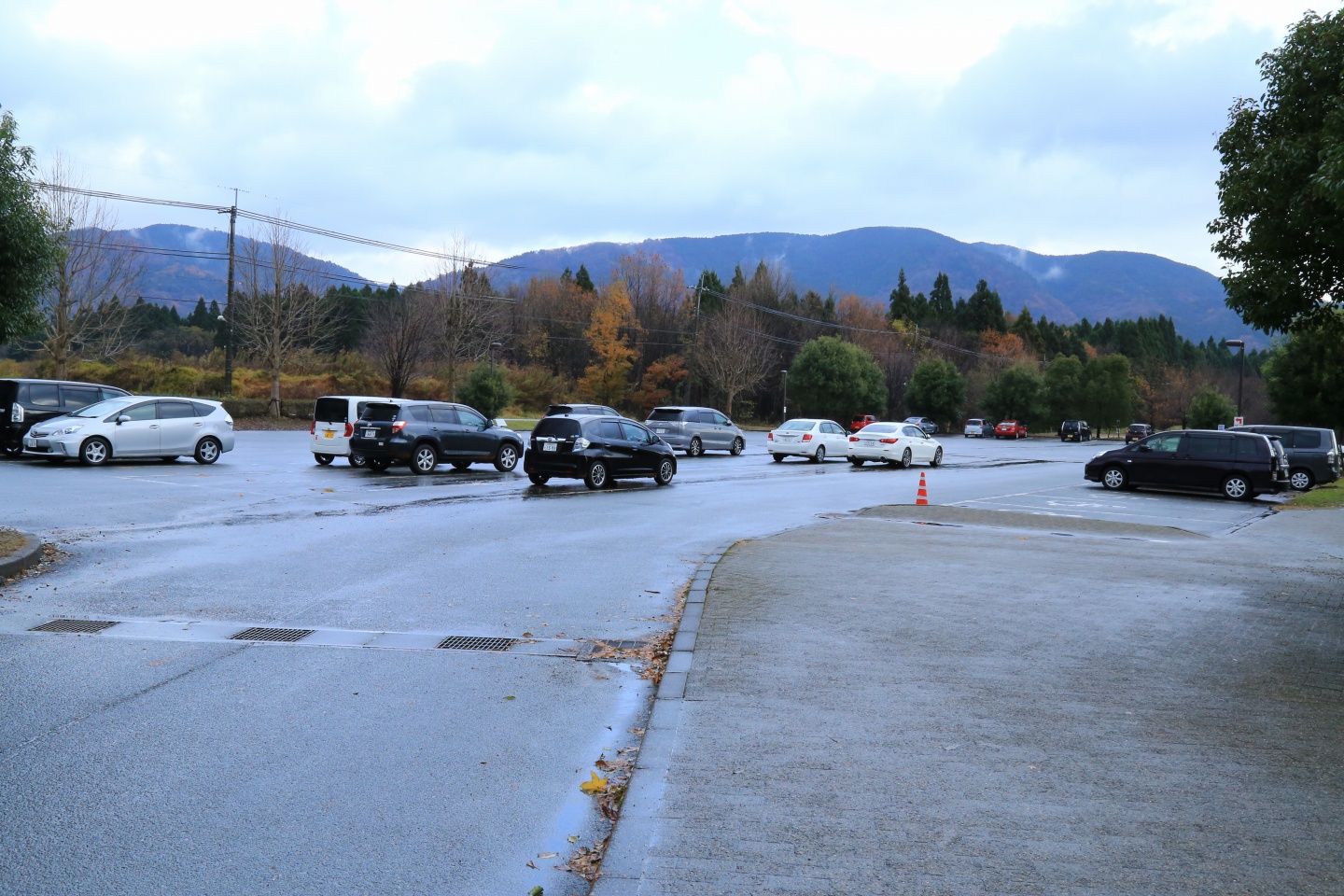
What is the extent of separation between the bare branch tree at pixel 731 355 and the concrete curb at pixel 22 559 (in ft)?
235

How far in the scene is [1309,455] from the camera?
3006cm

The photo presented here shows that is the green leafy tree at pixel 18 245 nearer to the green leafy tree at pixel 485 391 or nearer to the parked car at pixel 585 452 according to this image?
the parked car at pixel 585 452

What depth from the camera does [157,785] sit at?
4656mm

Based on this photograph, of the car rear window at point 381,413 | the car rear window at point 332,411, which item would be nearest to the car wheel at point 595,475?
the car rear window at point 381,413

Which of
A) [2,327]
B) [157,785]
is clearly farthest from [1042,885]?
[2,327]

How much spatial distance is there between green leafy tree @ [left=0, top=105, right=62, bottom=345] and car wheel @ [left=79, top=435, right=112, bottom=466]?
422 inches

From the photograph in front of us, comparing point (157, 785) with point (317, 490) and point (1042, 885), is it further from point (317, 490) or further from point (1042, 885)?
point (317, 490)

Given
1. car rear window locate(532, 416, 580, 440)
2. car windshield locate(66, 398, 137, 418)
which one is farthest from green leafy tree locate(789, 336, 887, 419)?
car windshield locate(66, 398, 137, 418)

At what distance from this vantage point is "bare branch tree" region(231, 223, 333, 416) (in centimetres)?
5334

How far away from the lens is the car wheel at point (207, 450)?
2436 centimetres

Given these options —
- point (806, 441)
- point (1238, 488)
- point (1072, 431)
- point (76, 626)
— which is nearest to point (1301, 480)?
point (1238, 488)

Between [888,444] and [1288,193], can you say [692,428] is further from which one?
[1288,193]

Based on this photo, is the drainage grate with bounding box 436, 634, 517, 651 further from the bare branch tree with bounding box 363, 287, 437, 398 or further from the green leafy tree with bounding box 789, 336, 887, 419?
the green leafy tree with bounding box 789, 336, 887, 419

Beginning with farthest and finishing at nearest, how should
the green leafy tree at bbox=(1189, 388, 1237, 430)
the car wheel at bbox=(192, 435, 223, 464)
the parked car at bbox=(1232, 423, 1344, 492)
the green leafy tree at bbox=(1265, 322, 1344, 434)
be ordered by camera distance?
the green leafy tree at bbox=(1189, 388, 1237, 430)
the green leafy tree at bbox=(1265, 322, 1344, 434)
the parked car at bbox=(1232, 423, 1344, 492)
the car wheel at bbox=(192, 435, 223, 464)
